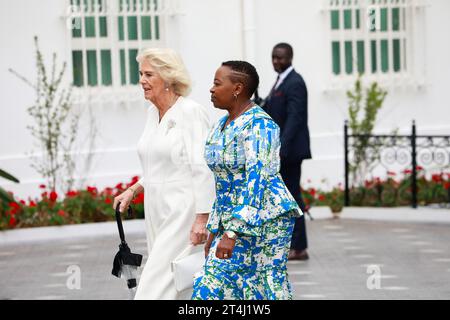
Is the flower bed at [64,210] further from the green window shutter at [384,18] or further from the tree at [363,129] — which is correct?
the green window shutter at [384,18]

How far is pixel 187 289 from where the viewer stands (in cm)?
709

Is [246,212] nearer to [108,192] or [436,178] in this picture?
[108,192]

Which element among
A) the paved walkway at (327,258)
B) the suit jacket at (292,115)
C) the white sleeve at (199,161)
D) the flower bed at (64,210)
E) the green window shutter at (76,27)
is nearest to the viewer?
the white sleeve at (199,161)

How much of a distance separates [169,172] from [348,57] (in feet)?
30.2

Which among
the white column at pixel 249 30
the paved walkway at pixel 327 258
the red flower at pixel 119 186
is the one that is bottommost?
the paved walkway at pixel 327 258

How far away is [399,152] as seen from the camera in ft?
52.1

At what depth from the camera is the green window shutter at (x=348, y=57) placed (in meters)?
16.2

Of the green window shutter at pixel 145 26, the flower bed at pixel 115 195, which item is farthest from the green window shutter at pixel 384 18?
the green window shutter at pixel 145 26

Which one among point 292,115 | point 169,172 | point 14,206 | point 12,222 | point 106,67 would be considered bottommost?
point 12,222

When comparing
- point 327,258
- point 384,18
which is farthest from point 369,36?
point 327,258

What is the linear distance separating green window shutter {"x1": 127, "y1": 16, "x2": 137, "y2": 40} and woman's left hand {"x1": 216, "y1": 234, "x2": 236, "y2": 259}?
9130mm

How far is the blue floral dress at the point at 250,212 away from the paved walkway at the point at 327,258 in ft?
10.1

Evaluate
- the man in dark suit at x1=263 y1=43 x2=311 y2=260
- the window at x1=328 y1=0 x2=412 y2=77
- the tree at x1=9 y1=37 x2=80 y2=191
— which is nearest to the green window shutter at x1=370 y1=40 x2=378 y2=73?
the window at x1=328 y1=0 x2=412 y2=77
